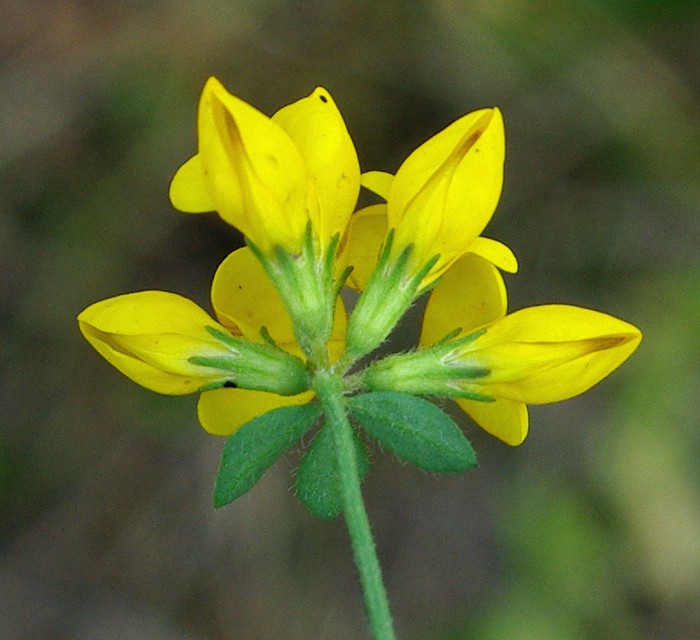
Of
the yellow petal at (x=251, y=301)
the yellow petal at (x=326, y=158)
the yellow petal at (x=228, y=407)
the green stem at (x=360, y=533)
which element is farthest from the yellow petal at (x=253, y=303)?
the green stem at (x=360, y=533)

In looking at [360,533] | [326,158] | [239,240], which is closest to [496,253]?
[326,158]

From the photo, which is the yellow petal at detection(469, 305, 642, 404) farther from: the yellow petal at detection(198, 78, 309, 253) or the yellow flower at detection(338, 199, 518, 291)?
the yellow petal at detection(198, 78, 309, 253)

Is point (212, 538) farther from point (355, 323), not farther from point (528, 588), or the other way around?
point (355, 323)

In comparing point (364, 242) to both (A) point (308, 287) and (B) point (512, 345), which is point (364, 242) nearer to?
(A) point (308, 287)

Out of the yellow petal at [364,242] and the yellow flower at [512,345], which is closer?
the yellow flower at [512,345]

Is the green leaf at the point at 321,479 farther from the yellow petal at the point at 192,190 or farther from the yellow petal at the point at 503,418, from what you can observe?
the yellow petal at the point at 192,190

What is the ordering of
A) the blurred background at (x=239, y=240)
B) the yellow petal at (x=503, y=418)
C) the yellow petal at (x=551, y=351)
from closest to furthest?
the yellow petal at (x=551, y=351) → the yellow petal at (x=503, y=418) → the blurred background at (x=239, y=240)

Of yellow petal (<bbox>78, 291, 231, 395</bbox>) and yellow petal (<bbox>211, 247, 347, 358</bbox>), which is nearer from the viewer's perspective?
yellow petal (<bbox>78, 291, 231, 395</bbox>)

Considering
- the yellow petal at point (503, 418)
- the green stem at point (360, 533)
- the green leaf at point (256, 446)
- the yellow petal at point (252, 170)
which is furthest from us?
the yellow petal at point (503, 418)

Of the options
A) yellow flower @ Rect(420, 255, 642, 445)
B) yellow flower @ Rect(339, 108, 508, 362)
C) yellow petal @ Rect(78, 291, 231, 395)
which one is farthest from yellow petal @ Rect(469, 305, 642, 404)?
yellow petal @ Rect(78, 291, 231, 395)
